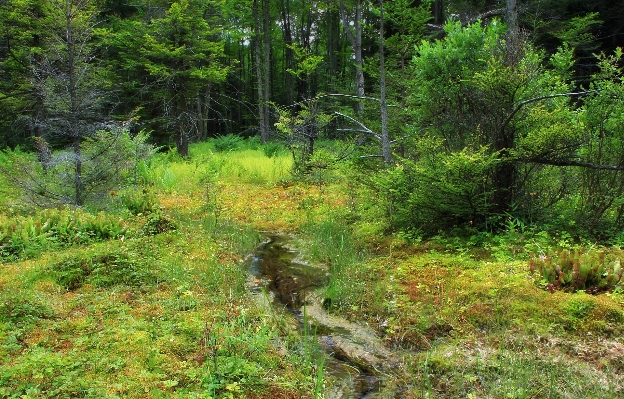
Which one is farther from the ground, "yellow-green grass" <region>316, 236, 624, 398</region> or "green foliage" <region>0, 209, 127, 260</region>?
"green foliage" <region>0, 209, 127, 260</region>

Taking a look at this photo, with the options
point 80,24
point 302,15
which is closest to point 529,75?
point 80,24

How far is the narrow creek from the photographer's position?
359 centimetres

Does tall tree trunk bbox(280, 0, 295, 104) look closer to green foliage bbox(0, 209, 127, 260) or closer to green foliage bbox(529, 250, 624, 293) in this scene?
green foliage bbox(0, 209, 127, 260)

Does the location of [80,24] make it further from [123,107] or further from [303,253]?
[123,107]

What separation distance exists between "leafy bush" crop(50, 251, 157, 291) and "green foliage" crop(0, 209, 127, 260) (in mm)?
933

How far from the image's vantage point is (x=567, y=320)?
3.97 m

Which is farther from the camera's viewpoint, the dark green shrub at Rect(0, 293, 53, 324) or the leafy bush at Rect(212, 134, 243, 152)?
the leafy bush at Rect(212, 134, 243, 152)

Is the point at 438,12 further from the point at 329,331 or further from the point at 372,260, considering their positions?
the point at 329,331

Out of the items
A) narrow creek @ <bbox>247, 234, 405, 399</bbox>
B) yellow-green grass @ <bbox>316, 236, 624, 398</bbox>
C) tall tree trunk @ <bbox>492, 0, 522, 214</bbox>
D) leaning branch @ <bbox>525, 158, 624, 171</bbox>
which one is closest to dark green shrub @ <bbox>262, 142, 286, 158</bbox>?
narrow creek @ <bbox>247, 234, 405, 399</bbox>

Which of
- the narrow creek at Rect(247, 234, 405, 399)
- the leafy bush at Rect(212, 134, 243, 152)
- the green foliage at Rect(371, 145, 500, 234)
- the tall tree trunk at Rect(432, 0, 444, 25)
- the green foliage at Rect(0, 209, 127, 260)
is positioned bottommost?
the narrow creek at Rect(247, 234, 405, 399)

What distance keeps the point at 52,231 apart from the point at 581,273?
22.9 ft

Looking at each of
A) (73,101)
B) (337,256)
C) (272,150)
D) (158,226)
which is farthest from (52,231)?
(272,150)

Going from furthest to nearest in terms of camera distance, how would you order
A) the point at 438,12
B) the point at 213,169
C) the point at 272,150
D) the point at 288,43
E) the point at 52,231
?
the point at 288,43 < the point at 438,12 < the point at 272,150 < the point at 213,169 < the point at 52,231

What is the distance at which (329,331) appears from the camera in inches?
180
